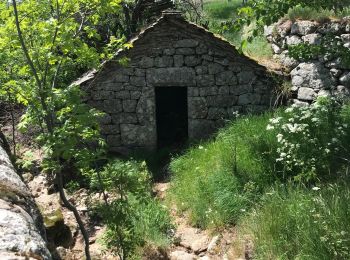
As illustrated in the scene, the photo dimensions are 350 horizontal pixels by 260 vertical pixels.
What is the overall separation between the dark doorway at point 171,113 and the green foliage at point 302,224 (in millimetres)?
5017

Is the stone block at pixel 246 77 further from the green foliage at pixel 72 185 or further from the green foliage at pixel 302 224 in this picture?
the green foliage at pixel 72 185

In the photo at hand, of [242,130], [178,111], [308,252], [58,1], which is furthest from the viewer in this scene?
[178,111]

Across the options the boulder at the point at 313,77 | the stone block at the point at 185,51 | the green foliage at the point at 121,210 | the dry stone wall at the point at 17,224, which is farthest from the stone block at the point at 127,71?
the dry stone wall at the point at 17,224

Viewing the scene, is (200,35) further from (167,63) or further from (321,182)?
(321,182)

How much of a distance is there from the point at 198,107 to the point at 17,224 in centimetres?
677

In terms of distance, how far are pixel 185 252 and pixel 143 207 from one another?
1.12 meters

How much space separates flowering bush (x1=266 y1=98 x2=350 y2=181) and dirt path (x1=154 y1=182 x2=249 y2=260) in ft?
3.99

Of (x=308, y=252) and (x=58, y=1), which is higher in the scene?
(x=58, y=1)

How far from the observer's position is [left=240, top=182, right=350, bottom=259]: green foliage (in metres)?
3.90

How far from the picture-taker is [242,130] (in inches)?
289

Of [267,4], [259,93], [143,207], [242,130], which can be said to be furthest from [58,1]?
[259,93]

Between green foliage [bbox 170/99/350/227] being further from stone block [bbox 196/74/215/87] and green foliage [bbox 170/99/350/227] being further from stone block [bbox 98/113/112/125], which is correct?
stone block [bbox 98/113/112/125]

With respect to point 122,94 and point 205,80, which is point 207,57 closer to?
point 205,80

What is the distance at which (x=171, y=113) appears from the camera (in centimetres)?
1060
